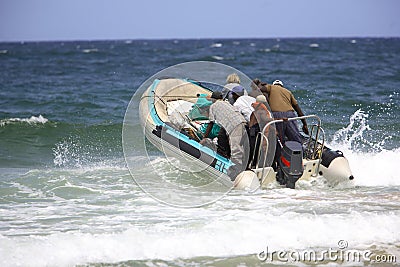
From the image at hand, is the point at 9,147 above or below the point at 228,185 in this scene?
below

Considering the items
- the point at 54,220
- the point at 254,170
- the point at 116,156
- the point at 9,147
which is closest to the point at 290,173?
the point at 254,170

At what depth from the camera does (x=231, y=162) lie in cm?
671

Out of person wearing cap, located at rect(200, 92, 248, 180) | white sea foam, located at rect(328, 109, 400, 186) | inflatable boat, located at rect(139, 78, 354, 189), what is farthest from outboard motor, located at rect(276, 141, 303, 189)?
white sea foam, located at rect(328, 109, 400, 186)

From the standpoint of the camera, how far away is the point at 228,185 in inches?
271

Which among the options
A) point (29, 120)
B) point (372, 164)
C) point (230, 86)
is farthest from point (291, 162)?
point (29, 120)

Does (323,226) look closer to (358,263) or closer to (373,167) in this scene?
(358,263)

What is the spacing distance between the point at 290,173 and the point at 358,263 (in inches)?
69.5

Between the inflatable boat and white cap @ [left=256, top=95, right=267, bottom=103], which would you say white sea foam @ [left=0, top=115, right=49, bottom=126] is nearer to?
the inflatable boat

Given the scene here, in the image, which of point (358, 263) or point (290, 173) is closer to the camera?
point (358, 263)

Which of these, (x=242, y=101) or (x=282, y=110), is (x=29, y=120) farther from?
(x=282, y=110)

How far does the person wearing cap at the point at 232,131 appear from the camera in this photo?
21.4ft

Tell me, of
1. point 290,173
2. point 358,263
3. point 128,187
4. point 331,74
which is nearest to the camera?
point 358,263

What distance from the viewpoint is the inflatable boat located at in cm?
654

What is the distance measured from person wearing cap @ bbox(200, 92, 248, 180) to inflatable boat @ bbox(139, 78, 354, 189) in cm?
8
